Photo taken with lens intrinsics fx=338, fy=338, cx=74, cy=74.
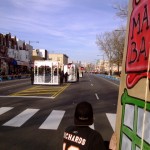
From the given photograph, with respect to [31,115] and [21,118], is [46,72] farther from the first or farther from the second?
[21,118]

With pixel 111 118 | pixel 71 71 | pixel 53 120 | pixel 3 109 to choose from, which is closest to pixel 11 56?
pixel 71 71

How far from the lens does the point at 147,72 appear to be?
2.53m

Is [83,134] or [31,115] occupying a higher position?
[83,134]

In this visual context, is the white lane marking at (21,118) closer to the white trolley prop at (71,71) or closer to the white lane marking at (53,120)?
the white lane marking at (53,120)

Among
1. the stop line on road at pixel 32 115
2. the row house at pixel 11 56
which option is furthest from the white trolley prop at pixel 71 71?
the stop line on road at pixel 32 115

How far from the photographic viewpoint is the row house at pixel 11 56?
72119mm

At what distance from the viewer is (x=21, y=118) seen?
1346 cm

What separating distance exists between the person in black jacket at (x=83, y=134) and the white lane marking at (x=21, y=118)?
9010mm

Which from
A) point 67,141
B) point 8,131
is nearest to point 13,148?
point 8,131

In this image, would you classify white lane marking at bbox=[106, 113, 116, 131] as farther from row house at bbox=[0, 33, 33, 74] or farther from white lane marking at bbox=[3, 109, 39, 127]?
row house at bbox=[0, 33, 33, 74]

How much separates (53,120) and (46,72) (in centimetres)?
2724

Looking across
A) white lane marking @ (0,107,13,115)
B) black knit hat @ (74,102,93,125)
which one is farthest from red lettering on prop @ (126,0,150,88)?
white lane marking @ (0,107,13,115)

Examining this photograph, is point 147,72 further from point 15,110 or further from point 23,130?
point 15,110

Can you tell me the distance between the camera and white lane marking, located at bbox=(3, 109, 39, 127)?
39.6ft
